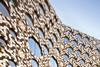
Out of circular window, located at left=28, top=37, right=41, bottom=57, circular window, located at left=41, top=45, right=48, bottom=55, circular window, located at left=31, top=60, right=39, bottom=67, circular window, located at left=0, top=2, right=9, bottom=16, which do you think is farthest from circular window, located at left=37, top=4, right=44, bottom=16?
circular window, located at left=0, top=2, right=9, bottom=16

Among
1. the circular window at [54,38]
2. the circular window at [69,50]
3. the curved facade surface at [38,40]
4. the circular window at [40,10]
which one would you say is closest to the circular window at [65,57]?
the curved facade surface at [38,40]

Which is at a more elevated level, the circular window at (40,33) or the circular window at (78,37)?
the circular window at (78,37)

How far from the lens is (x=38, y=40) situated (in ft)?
85.3

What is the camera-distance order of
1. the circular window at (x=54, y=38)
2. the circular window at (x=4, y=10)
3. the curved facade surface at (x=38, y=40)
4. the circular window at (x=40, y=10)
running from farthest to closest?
the circular window at (x=54, y=38)
the circular window at (x=40, y=10)
the circular window at (x=4, y=10)
the curved facade surface at (x=38, y=40)

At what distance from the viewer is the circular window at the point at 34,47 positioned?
2434 cm

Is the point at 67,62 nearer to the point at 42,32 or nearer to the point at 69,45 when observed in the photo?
the point at 69,45

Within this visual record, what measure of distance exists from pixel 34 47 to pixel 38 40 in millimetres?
1203

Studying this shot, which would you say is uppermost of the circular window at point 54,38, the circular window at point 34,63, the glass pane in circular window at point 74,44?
the glass pane in circular window at point 74,44

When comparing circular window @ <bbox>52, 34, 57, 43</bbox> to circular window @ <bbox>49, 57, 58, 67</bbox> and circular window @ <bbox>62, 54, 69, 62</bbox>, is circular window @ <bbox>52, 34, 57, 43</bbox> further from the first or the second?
circular window @ <bbox>62, 54, 69, 62</bbox>

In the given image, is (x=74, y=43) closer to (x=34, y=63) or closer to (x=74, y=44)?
(x=74, y=44)

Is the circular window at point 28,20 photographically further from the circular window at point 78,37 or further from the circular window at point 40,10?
the circular window at point 78,37

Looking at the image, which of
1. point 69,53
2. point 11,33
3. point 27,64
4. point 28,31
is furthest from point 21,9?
point 69,53

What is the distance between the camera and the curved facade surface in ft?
67.9

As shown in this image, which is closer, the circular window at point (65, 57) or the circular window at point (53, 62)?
the circular window at point (53, 62)
